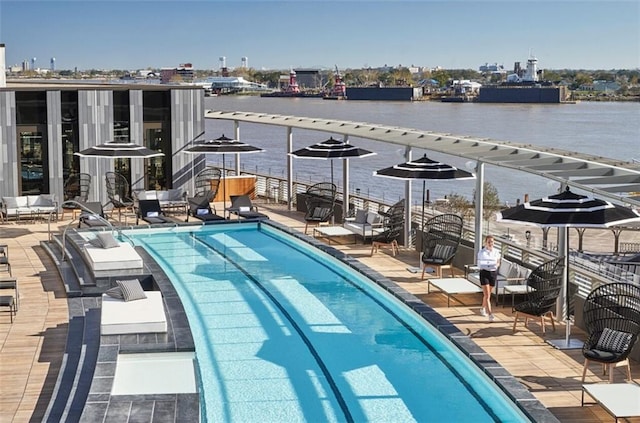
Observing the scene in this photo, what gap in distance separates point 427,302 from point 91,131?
914cm

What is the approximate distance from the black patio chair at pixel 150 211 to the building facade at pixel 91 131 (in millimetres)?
2115

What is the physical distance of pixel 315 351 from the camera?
7.86 meters

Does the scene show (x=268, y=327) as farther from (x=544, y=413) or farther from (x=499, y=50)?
(x=499, y=50)

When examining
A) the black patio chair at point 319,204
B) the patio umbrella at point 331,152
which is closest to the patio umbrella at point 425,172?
the patio umbrella at point 331,152

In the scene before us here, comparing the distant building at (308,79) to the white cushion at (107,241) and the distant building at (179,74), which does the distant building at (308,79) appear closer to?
the distant building at (179,74)

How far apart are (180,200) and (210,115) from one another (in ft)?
13.8

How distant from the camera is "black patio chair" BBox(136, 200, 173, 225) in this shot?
14.7 m

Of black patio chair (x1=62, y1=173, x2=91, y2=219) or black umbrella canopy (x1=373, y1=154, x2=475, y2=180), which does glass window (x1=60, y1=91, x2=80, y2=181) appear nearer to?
black patio chair (x1=62, y1=173, x2=91, y2=219)

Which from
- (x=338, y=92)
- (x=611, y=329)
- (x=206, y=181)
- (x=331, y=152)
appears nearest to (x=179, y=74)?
(x=338, y=92)

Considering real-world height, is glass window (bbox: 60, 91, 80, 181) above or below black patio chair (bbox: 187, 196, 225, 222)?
above

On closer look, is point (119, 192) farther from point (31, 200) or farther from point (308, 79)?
point (308, 79)

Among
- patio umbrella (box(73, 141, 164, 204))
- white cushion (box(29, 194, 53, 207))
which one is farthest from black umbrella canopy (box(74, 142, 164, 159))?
white cushion (box(29, 194, 53, 207))

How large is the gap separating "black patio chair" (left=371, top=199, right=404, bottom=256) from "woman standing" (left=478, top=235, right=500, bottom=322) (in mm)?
3073

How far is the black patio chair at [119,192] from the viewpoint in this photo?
15.5 m
